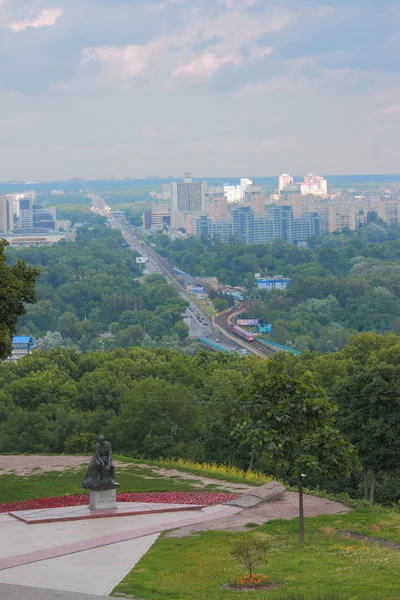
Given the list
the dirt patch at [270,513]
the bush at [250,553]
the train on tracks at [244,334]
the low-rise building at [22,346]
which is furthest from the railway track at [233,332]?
the bush at [250,553]

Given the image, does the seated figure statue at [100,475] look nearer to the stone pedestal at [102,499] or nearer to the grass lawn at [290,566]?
the stone pedestal at [102,499]

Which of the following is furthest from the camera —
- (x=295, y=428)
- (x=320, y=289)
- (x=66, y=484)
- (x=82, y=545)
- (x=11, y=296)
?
(x=320, y=289)

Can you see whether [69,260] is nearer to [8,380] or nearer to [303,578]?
[8,380]

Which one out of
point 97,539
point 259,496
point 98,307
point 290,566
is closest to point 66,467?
point 259,496

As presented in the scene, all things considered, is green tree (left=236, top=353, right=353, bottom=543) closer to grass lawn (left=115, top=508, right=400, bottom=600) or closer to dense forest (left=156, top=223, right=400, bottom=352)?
grass lawn (left=115, top=508, right=400, bottom=600)

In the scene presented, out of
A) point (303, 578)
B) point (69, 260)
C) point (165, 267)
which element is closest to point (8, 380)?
point (303, 578)

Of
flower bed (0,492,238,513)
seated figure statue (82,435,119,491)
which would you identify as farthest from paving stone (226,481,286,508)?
seated figure statue (82,435,119,491)

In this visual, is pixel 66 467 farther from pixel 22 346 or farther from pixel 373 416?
pixel 22 346

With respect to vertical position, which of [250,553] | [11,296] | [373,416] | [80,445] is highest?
[11,296]
